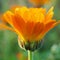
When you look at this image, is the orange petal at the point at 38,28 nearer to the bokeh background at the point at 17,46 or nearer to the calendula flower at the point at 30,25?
the calendula flower at the point at 30,25

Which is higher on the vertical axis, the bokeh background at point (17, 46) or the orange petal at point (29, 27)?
the bokeh background at point (17, 46)

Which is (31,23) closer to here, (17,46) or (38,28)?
(38,28)

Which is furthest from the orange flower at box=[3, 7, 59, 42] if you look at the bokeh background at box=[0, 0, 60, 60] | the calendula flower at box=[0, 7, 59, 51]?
the bokeh background at box=[0, 0, 60, 60]

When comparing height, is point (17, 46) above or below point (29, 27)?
above

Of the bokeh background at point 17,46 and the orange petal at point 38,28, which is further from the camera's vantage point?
the bokeh background at point 17,46

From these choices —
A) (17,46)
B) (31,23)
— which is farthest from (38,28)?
(17,46)

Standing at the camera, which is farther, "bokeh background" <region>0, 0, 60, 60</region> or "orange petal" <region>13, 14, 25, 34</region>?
"bokeh background" <region>0, 0, 60, 60</region>

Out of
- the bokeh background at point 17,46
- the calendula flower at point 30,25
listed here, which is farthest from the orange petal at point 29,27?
the bokeh background at point 17,46

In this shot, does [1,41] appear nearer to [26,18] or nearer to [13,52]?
[13,52]

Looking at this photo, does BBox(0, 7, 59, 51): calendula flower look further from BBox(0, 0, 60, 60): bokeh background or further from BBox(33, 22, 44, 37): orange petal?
BBox(0, 0, 60, 60): bokeh background
